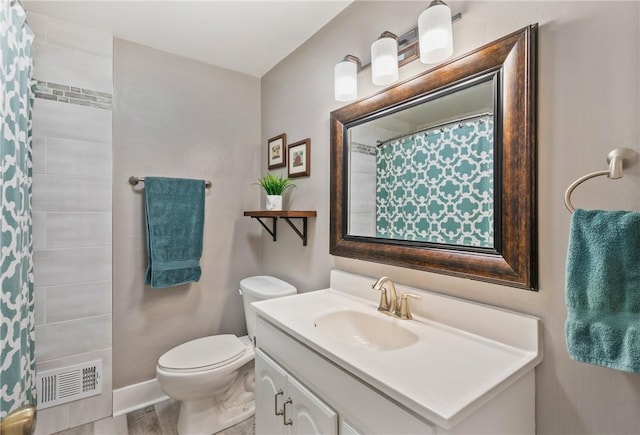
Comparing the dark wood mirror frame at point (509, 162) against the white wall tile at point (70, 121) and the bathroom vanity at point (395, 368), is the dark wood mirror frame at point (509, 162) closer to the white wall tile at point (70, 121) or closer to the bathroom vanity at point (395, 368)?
the bathroom vanity at point (395, 368)

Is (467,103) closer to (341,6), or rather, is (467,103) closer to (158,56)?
(341,6)

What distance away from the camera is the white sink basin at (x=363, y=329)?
3.82 ft

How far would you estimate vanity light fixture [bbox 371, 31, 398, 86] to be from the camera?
123 centimetres

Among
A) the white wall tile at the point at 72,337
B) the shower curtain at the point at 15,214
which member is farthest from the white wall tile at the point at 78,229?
the white wall tile at the point at 72,337

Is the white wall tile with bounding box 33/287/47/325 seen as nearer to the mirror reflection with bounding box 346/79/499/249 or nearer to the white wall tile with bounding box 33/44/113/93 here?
the white wall tile with bounding box 33/44/113/93

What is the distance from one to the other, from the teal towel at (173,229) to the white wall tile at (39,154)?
49 centimetres

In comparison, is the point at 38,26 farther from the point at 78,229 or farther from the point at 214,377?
the point at 214,377

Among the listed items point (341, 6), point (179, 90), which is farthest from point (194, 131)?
point (341, 6)

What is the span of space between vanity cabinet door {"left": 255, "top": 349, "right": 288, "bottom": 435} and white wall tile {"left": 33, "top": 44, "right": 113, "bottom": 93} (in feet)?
5.88

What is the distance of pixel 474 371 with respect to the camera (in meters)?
0.81

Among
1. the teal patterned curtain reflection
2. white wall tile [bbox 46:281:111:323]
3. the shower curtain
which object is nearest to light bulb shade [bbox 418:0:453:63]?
the teal patterned curtain reflection

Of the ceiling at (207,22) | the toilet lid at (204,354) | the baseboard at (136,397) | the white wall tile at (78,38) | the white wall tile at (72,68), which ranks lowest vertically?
the baseboard at (136,397)

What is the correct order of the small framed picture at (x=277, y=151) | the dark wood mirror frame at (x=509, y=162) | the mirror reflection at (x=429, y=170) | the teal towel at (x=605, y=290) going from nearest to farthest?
the teal towel at (x=605, y=290), the dark wood mirror frame at (x=509, y=162), the mirror reflection at (x=429, y=170), the small framed picture at (x=277, y=151)

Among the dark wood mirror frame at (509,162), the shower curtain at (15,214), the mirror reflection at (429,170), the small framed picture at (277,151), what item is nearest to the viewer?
the dark wood mirror frame at (509,162)
